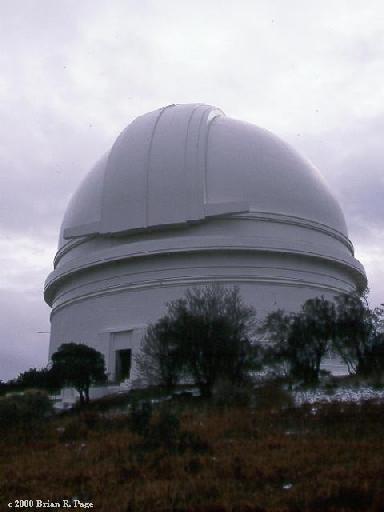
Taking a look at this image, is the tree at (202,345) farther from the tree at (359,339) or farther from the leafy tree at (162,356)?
the tree at (359,339)

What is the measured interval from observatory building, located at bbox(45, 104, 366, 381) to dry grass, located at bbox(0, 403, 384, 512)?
459 inches

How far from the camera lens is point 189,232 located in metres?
23.2

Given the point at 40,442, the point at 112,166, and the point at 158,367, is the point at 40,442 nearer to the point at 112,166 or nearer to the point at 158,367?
the point at 158,367

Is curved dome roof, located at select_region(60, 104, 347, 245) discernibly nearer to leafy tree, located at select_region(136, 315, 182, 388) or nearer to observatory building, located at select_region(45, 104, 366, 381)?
observatory building, located at select_region(45, 104, 366, 381)

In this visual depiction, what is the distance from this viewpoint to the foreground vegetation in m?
5.84

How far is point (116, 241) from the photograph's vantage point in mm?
24641

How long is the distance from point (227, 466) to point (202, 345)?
27.1ft

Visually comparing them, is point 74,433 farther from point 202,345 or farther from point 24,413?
point 202,345

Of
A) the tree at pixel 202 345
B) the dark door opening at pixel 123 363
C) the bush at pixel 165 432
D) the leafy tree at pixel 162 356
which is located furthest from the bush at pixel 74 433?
the dark door opening at pixel 123 363

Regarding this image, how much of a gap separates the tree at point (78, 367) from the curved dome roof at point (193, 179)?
6283 millimetres

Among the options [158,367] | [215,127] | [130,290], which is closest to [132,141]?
[215,127]

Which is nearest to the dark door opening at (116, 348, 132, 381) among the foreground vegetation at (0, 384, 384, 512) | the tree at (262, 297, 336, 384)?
the tree at (262, 297, 336, 384)

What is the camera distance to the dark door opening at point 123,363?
22469 millimetres

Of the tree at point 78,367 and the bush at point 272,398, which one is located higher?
the tree at point 78,367
